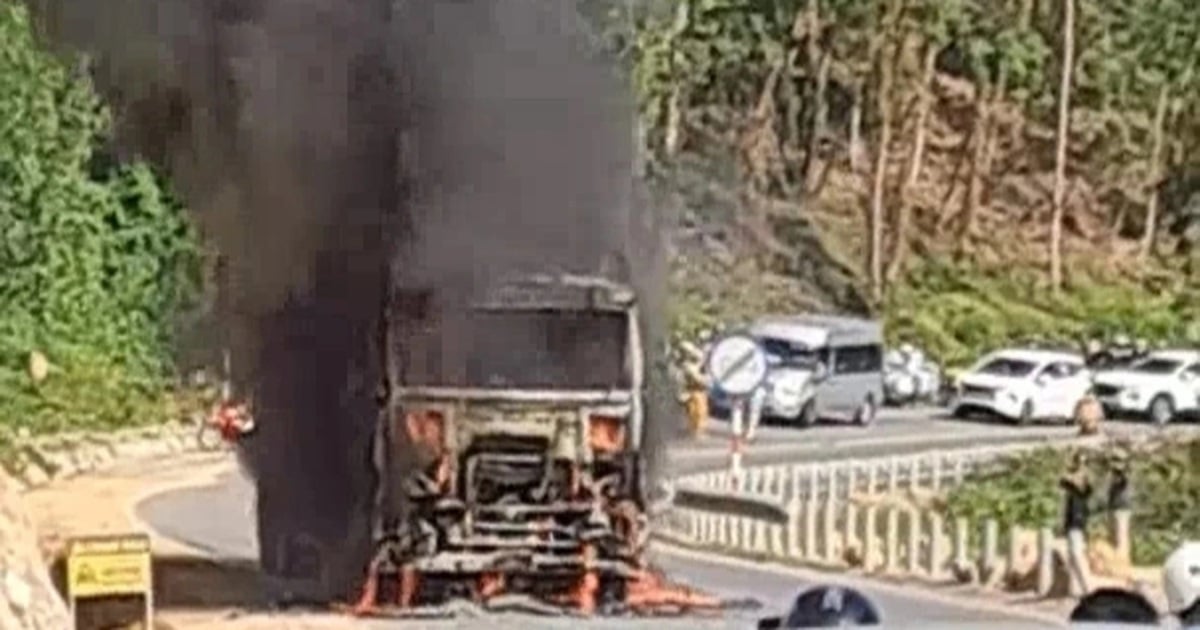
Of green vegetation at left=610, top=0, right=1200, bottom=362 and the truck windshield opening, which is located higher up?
green vegetation at left=610, top=0, right=1200, bottom=362

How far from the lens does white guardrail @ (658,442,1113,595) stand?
14.0 feet

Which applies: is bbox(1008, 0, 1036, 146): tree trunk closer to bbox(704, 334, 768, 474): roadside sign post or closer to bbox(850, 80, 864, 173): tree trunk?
bbox(850, 80, 864, 173): tree trunk

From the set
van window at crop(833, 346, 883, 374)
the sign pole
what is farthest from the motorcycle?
the sign pole

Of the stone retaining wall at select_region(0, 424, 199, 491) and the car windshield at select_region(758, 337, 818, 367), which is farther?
the car windshield at select_region(758, 337, 818, 367)

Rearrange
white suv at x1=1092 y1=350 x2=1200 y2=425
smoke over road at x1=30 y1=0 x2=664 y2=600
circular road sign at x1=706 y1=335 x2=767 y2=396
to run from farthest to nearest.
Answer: white suv at x1=1092 y1=350 x2=1200 y2=425, circular road sign at x1=706 y1=335 x2=767 y2=396, smoke over road at x1=30 y1=0 x2=664 y2=600

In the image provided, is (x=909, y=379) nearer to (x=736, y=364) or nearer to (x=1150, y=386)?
(x=736, y=364)

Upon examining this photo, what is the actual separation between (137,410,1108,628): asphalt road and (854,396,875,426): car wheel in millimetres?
13

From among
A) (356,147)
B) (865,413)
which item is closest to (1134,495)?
(865,413)

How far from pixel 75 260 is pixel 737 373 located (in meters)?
1.11

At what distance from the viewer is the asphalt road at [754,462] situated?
167 inches

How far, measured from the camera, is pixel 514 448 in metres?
4.27

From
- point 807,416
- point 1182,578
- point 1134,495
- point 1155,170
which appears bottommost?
point 1182,578

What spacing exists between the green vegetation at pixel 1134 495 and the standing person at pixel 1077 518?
0.01m

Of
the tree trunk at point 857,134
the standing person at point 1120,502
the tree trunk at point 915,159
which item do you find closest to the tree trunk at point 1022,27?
the tree trunk at point 915,159
